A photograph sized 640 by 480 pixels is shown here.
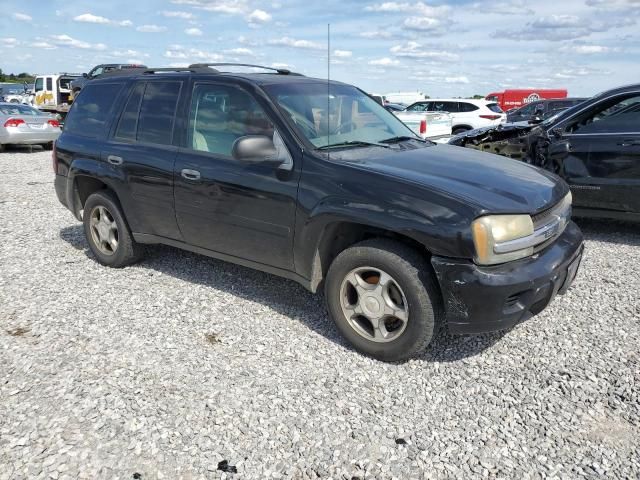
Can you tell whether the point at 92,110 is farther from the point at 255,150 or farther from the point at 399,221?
the point at 399,221

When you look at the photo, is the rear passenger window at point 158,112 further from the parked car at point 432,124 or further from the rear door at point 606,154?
the parked car at point 432,124

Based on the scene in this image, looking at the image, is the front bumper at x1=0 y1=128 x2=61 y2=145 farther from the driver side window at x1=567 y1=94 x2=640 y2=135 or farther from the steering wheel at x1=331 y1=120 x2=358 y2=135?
the driver side window at x1=567 y1=94 x2=640 y2=135

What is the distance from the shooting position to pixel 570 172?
6.24 m

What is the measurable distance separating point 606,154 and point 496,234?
3.83m

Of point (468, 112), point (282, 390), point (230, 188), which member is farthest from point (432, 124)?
point (282, 390)

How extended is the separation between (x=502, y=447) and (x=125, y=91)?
420cm

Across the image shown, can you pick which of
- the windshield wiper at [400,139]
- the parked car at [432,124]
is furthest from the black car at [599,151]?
the parked car at [432,124]

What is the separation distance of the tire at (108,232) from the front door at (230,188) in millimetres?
907

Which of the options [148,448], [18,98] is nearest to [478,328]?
[148,448]

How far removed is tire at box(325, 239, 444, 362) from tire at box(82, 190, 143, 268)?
235 centimetres

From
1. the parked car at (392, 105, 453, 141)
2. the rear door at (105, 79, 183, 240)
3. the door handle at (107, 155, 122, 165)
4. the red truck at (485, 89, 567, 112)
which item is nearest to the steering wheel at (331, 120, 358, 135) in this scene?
the rear door at (105, 79, 183, 240)

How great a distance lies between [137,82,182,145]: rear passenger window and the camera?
4438 millimetres

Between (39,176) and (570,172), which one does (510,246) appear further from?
(39,176)

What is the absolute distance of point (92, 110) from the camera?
16.9 feet
